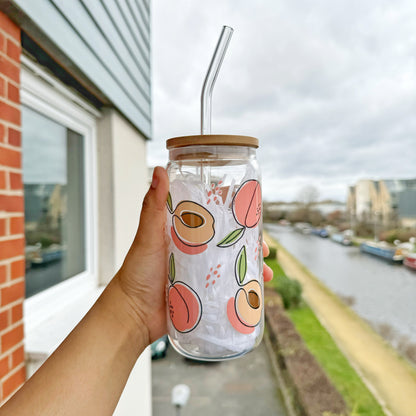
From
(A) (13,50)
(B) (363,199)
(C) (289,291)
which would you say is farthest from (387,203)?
(A) (13,50)

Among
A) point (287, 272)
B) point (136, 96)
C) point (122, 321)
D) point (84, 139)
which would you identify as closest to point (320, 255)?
point (287, 272)

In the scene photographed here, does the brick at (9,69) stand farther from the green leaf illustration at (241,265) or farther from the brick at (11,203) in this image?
the green leaf illustration at (241,265)

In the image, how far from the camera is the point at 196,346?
1.63 feet

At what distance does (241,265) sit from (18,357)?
72cm

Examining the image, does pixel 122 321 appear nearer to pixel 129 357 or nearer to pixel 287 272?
pixel 129 357

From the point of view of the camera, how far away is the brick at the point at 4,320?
2.54ft

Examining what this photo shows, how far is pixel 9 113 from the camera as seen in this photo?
81cm

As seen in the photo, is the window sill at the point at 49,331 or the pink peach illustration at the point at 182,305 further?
the window sill at the point at 49,331

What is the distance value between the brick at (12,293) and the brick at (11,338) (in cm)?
8

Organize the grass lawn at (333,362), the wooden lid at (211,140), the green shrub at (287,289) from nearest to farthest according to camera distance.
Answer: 1. the wooden lid at (211,140)
2. the grass lawn at (333,362)
3. the green shrub at (287,289)

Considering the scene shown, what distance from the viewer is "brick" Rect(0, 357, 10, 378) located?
777mm

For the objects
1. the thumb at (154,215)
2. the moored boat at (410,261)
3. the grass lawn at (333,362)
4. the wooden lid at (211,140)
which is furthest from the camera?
the grass lawn at (333,362)

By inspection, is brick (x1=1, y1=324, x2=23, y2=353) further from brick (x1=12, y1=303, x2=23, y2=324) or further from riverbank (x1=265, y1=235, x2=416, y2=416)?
riverbank (x1=265, y1=235, x2=416, y2=416)

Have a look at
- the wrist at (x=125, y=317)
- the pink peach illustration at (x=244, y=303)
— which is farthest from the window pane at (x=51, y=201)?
the pink peach illustration at (x=244, y=303)
